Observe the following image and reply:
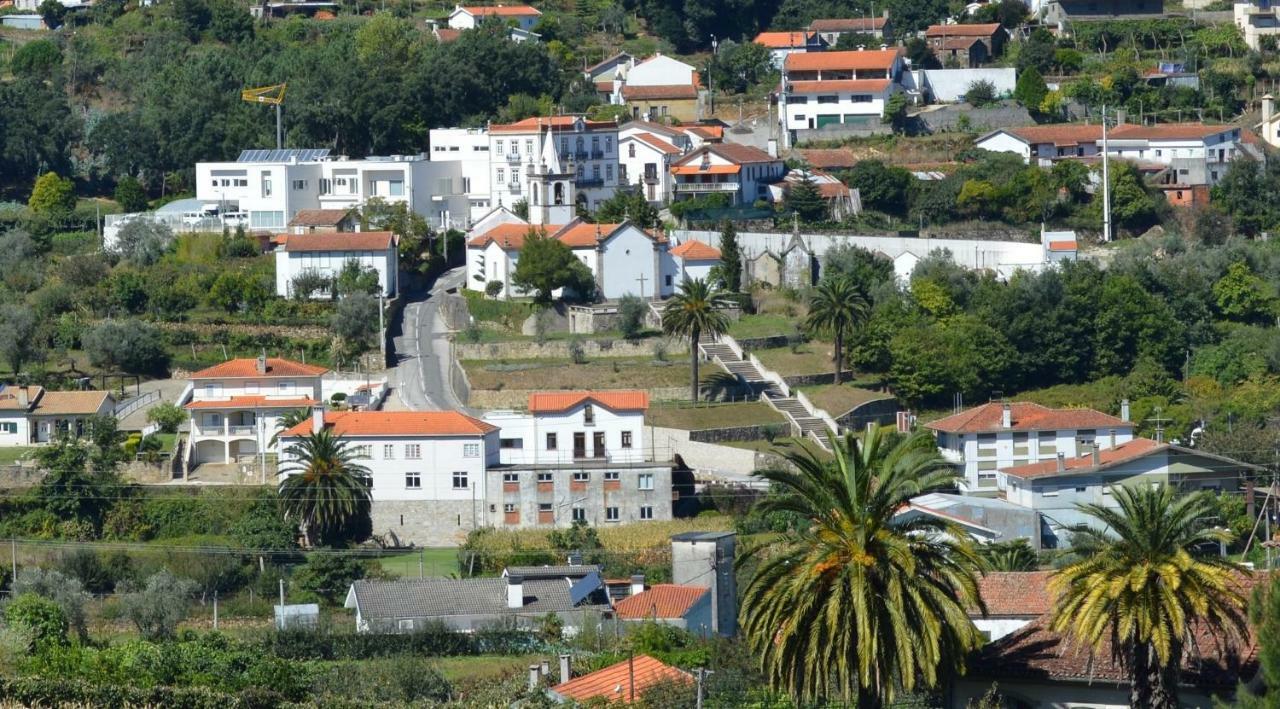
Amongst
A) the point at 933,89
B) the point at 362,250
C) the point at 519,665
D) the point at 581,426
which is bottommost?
the point at 519,665

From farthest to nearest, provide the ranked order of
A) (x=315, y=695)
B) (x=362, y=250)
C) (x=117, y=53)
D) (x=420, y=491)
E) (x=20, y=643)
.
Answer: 1. (x=117, y=53)
2. (x=362, y=250)
3. (x=420, y=491)
4. (x=20, y=643)
5. (x=315, y=695)

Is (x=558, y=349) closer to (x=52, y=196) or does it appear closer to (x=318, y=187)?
(x=318, y=187)

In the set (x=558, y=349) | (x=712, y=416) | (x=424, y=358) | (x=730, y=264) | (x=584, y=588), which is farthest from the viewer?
(x=730, y=264)

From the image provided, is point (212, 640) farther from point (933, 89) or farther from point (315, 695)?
point (933, 89)

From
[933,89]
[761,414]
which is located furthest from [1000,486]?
[933,89]

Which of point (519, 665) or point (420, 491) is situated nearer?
point (519, 665)

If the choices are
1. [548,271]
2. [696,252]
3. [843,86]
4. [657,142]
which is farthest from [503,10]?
[548,271]
